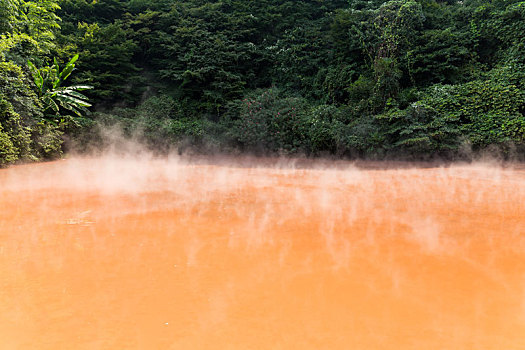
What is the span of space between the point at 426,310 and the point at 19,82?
11.6 m

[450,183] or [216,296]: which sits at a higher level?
[450,183]

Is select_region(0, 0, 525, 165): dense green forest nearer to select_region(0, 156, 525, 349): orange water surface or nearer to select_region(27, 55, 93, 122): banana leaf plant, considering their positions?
select_region(27, 55, 93, 122): banana leaf plant

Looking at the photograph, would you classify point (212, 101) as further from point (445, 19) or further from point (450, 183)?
point (450, 183)

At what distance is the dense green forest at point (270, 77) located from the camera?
9.79 metres

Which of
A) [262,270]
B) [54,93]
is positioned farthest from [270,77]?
[262,270]

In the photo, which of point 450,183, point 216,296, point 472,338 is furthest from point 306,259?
point 450,183

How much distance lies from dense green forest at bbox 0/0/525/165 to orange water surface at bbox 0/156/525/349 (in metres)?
4.60

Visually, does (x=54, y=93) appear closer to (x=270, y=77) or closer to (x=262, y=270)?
(x=270, y=77)

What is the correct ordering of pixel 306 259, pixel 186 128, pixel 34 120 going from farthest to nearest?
pixel 186 128 → pixel 34 120 → pixel 306 259

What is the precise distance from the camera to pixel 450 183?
271 inches

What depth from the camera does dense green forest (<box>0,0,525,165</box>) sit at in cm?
979

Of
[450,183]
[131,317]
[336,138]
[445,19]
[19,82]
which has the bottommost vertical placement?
[131,317]

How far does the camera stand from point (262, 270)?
288 centimetres

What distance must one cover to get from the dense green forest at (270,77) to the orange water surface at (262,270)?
460cm
